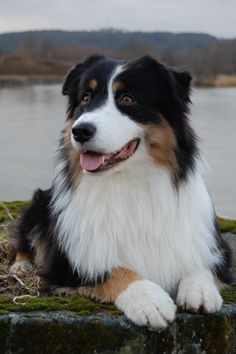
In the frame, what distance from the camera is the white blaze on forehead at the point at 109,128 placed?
3756 millimetres

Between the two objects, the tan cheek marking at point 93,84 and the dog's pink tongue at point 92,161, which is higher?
the tan cheek marking at point 93,84

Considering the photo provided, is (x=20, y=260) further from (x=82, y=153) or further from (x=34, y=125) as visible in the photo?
(x=34, y=125)

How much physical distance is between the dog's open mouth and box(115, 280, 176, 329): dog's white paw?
81 centimetres

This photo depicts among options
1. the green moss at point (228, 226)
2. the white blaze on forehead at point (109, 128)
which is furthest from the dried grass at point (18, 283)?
the green moss at point (228, 226)

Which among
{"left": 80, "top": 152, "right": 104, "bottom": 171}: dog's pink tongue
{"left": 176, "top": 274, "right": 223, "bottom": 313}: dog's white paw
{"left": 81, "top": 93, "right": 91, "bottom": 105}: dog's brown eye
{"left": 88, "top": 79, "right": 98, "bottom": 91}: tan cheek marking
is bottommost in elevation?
{"left": 176, "top": 274, "right": 223, "bottom": 313}: dog's white paw

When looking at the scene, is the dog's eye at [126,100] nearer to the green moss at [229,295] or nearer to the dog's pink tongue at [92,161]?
the dog's pink tongue at [92,161]

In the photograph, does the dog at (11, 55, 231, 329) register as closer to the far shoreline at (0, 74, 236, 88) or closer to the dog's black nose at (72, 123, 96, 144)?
the dog's black nose at (72, 123, 96, 144)

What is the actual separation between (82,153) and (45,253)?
1221 millimetres

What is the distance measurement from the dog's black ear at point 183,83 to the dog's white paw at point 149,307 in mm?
1382

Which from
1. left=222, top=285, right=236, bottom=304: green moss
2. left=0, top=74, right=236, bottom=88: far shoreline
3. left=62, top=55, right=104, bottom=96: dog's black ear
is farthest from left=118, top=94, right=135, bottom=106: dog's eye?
left=0, top=74, right=236, bottom=88: far shoreline

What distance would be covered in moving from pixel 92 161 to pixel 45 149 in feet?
39.2

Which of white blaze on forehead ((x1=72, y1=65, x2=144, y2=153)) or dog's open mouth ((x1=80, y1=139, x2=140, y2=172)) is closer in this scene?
white blaze on forehead ((x1=72, y1=65, x2=144, y2=153))

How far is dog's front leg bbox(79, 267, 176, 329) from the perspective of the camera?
3.62 m

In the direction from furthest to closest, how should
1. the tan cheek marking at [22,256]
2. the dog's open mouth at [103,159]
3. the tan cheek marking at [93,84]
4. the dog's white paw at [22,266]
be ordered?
1. the tan cheek marking at [22,256]
2. the dog's white paw at [22,266]
3. the tan cheek marking at [93,84]
4. the dog's open mouth at [103,159]
